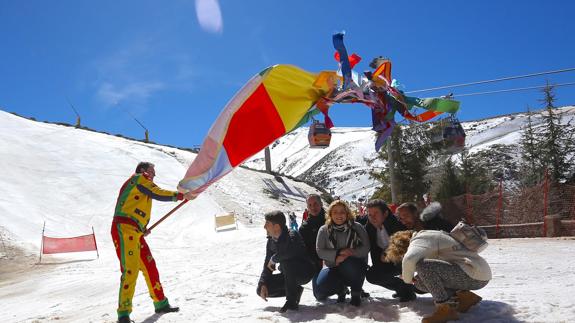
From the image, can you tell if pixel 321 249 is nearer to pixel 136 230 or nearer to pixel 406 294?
pixel 406 294

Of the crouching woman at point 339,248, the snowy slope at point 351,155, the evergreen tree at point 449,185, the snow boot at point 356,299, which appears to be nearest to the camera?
the snow boot at point 356,299

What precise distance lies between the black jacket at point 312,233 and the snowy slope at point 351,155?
146 ft

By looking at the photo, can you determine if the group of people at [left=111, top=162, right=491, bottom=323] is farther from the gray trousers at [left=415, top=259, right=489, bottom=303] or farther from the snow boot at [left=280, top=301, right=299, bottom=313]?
the gray trousers at [left=415, top=259, right=489, bottom=303]

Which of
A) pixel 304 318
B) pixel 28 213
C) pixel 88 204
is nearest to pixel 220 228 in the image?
pixel 88 204

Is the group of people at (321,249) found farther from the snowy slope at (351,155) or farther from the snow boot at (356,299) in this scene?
the snowy slope at (351,155)

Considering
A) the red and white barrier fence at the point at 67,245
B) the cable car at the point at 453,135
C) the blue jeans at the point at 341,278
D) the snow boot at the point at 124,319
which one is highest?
the cable car at the point at 453,135

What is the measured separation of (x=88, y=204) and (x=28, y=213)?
3.24 m

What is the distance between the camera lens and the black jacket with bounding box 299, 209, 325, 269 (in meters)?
5.29

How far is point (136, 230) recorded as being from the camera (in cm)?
497

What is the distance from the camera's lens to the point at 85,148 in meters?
26.0

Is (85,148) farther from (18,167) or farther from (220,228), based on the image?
(220,228)

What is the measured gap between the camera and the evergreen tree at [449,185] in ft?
82.9

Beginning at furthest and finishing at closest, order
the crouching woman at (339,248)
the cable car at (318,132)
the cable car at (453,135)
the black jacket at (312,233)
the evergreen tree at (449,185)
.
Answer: the evergreen tree at (449,185)
the cable car at (453,135)
the cable car at (318,132)
the black jacket at (312,233)
the crouching woman at (339,248)

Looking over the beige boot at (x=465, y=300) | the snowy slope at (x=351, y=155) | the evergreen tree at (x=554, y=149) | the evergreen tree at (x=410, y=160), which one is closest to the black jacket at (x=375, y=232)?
the beige boot at (x=465, y=300)
